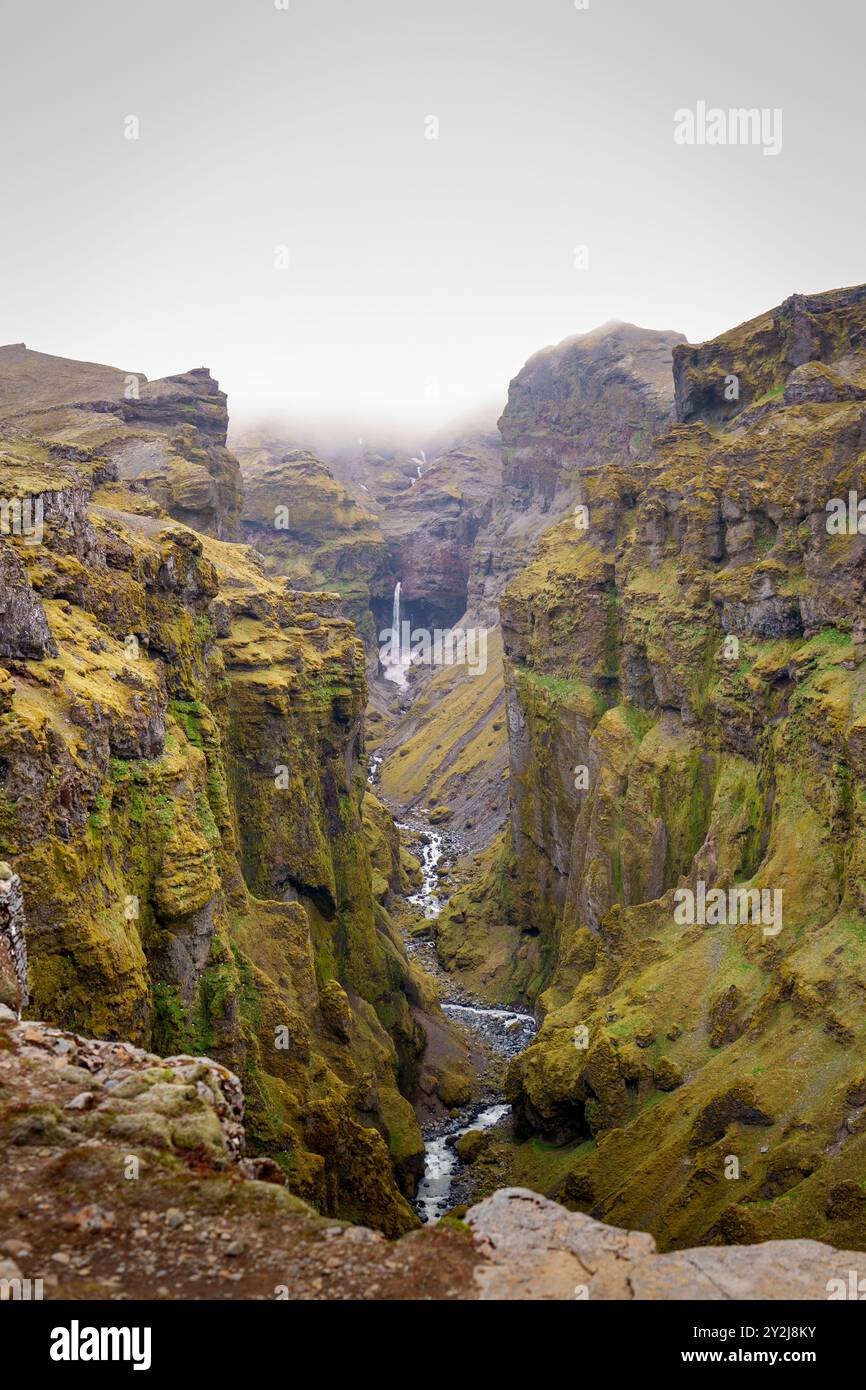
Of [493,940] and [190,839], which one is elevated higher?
[190,839]

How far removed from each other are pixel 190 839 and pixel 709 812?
4737 centimetres

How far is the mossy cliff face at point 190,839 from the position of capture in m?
26.1

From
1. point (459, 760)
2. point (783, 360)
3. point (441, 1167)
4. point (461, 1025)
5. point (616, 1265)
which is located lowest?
point (461, 1025)

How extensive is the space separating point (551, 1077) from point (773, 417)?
55303mm

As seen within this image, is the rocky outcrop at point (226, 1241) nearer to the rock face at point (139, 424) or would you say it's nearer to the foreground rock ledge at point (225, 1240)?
the foreground rock ledge at point (225, 1240)

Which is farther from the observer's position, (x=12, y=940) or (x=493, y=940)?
(x=493, y=940)

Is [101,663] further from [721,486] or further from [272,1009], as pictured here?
[721,486]

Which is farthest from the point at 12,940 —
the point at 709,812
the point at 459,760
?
the point at 459,760

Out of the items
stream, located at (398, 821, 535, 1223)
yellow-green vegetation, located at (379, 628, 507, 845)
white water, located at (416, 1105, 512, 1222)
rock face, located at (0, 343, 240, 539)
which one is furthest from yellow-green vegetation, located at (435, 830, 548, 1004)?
rock face, located at (0, 343, 240, 539)

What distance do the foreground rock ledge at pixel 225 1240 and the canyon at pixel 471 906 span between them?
0.07 meters

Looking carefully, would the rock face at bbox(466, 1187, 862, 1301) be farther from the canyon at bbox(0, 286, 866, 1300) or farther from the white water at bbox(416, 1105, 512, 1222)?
the white water at bbox(416, 1105, 512, 1222)

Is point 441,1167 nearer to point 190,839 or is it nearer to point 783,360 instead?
Result: point 190,839

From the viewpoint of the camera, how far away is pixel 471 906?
105 metres

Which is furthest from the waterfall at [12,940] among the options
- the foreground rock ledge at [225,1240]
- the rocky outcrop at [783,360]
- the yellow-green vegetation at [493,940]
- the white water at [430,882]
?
the white water at [430,882]
